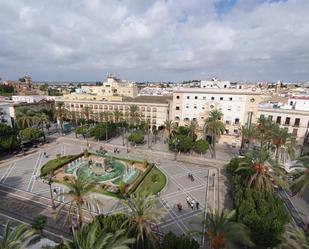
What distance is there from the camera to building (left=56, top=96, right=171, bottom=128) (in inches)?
2817

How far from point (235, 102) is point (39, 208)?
172 ft

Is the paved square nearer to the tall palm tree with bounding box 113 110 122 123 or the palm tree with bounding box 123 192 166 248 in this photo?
the palm tree with bounding box 123 192 166 248

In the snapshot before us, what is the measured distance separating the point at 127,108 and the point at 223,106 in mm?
34304

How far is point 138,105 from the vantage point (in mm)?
73312

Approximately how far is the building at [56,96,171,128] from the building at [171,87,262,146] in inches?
241

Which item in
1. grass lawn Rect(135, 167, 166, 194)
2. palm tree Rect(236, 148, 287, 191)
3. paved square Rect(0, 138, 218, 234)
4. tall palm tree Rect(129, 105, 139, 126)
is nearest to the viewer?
palm tree Rect(236, 148, 287, 191)

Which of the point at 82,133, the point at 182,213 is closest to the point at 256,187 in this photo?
the point at 182,213

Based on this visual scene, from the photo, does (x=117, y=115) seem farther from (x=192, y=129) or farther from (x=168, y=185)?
(x=168, y=185)

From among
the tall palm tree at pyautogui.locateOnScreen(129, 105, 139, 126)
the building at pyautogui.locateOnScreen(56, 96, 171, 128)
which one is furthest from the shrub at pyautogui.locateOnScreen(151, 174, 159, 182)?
the building at pyautogui.locateOnScreen(56, 96, 171, 128)

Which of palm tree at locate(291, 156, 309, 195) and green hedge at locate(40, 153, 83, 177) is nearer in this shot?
palm tree at locate(291, 156, 309, 195)

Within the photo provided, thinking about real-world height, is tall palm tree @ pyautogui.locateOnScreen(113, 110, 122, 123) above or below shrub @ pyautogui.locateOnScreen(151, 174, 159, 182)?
above

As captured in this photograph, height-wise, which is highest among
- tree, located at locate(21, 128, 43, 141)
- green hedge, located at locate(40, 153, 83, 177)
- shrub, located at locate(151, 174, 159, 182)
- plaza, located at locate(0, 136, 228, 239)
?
tree, located at locate(21, 128, 43, 141)

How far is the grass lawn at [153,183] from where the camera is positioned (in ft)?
118

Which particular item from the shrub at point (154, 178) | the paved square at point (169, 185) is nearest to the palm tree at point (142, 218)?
the paved square at point (169, 185)
